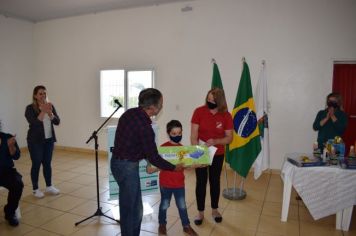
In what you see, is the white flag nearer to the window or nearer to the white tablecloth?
the white tablecloth

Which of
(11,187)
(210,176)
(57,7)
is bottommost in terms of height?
(11,187)

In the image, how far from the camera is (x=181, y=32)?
532 cm

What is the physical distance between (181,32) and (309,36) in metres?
2.28

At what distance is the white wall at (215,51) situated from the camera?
4.50m

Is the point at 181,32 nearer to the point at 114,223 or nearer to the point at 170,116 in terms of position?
the point at 170,116

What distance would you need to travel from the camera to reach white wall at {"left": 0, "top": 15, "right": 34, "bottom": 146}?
20.7 ft

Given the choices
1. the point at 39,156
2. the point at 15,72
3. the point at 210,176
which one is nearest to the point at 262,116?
the point at 210,176

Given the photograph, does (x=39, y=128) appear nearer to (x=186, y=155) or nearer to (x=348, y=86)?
(x=186, y=155)

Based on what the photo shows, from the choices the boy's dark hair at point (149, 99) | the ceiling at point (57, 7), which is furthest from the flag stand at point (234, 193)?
the ceiling at point (57, 7)

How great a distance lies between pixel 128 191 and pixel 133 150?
0.34 metres

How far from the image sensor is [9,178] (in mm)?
3088

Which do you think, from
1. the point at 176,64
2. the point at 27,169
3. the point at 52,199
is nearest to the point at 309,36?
the point at 176,64

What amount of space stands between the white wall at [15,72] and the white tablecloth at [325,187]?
6.37 m

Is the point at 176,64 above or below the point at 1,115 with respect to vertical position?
above
